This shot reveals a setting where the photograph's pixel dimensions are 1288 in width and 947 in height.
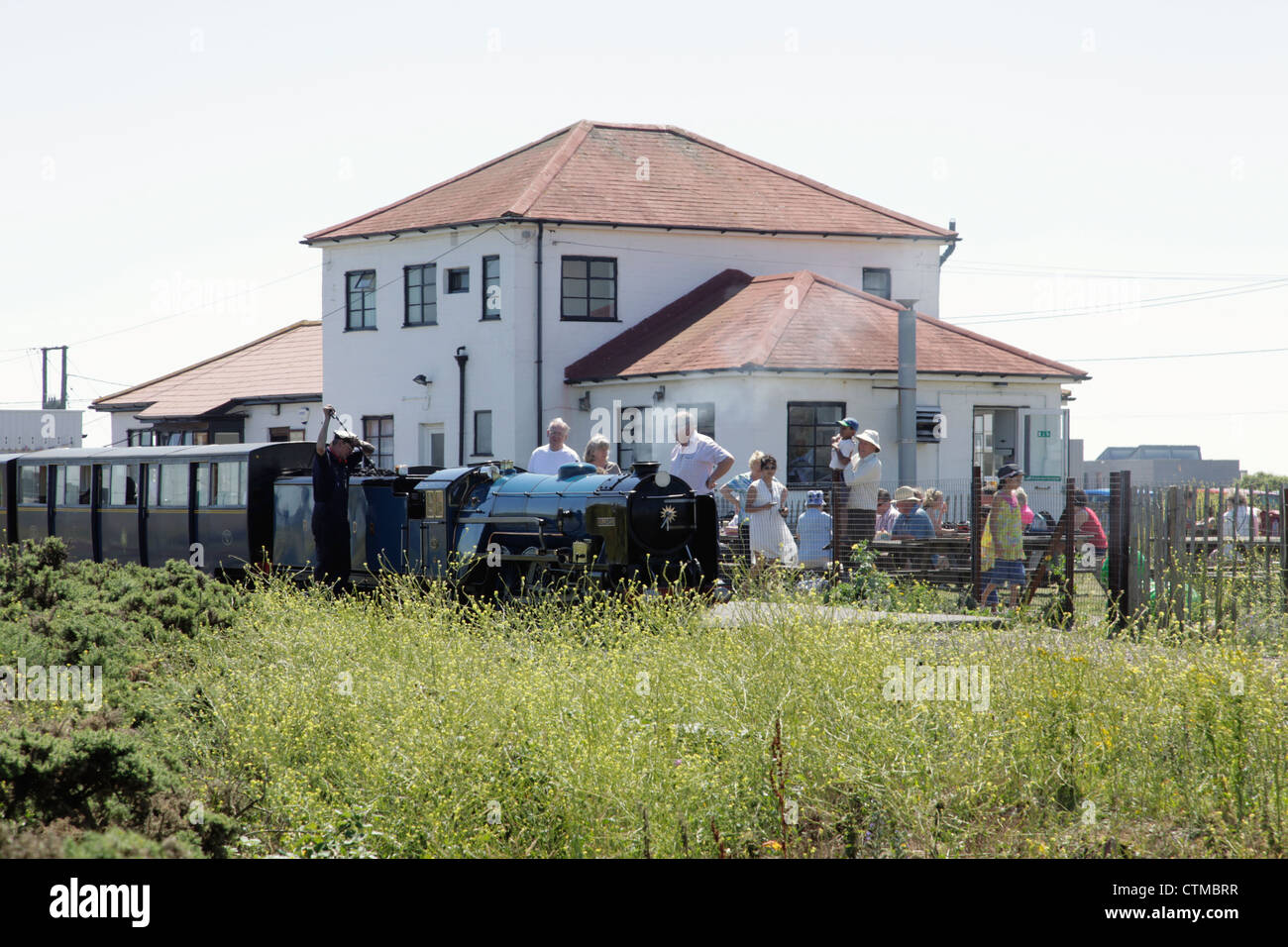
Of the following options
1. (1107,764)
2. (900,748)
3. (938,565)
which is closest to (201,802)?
(900,748)

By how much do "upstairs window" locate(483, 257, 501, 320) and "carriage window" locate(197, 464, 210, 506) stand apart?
1301 centimetres

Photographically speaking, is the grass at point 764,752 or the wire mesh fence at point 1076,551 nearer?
the grass at point 764,752

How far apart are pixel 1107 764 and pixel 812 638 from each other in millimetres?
1789

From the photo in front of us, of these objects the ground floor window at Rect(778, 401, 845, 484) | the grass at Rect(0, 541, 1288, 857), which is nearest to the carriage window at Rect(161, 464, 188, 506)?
the grass at Rect(0, 541, 1288, 857)

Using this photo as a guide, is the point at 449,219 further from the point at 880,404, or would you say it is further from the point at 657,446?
the point at 880,404

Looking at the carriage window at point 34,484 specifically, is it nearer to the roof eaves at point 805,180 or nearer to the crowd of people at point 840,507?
the crowd of people at point 840,507

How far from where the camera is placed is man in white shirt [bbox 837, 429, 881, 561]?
16031 millimetres

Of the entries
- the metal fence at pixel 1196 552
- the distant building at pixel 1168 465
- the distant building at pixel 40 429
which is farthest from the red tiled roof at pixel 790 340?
the distant building at pixel 40 429

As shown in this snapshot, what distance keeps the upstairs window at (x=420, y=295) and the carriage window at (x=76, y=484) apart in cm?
1173

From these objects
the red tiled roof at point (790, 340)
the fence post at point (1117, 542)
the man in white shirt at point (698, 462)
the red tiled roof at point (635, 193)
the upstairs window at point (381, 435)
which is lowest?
the fence post at point (1117, 542)

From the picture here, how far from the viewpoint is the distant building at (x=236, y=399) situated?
37781 millimetres

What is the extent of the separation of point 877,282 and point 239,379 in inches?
777

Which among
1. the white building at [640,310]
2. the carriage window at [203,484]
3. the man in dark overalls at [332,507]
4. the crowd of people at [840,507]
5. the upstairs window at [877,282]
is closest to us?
the crowd of people at [840,507]

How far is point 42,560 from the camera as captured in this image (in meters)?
11.5
